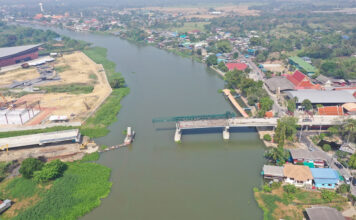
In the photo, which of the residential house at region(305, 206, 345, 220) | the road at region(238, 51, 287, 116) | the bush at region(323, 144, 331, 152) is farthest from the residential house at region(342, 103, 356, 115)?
the residential house at region(305, 206, 345, 220)

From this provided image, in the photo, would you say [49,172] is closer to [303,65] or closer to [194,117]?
[194,117]

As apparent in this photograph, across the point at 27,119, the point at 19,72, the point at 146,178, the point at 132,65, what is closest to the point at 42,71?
the point at 19,72

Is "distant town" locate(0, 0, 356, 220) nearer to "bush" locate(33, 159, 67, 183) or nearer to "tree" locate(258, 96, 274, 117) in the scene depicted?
"tree" locate(258, 96, 274, 117)

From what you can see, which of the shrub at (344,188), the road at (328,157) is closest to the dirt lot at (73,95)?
the road at (328,157)

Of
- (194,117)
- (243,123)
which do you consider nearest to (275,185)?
(243,123)

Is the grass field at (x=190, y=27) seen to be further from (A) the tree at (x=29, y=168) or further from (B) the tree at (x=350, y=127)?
(A) the tree at (x=29, y=168)

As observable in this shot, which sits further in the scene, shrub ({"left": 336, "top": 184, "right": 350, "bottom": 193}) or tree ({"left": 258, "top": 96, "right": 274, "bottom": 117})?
tree ({"left": 258, "top": 96, "right": 274, "bottom": 117})

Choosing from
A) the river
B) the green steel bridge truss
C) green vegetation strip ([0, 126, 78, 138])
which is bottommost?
the river
